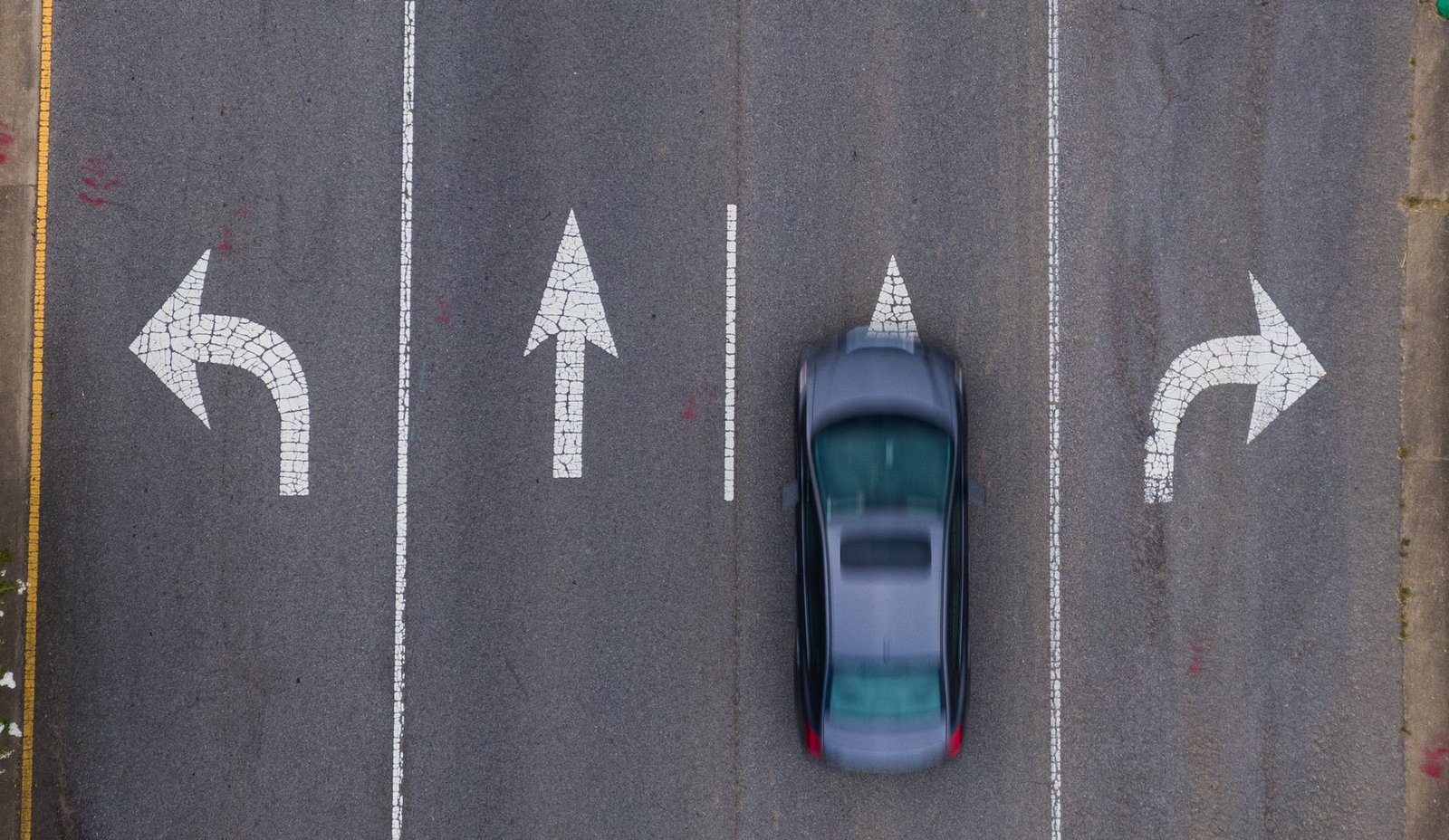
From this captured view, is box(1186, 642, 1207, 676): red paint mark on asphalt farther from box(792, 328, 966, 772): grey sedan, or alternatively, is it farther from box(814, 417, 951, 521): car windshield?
box(814, 417, 951, 521): car windshield

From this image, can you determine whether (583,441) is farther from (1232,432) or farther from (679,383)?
(1232,432)

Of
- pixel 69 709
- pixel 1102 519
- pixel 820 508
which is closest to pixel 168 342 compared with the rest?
A: pixel 69 709

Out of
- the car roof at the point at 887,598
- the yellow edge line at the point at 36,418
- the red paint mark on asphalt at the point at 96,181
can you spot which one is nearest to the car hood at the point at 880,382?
the car roof at the point at 887,598

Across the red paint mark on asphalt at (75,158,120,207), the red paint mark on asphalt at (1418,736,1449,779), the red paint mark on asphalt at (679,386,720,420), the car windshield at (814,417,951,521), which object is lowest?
the red paint mark on asphalt at (1418,736,1449,779)

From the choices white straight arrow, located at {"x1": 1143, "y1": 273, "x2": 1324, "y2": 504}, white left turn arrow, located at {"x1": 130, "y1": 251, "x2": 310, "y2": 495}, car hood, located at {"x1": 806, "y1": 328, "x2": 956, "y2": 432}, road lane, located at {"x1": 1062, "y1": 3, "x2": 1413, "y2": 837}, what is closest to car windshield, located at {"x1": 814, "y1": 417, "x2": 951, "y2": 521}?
car hood, located at {"x1": 806, "y1": 328, "x2": 956, "y2": 432}

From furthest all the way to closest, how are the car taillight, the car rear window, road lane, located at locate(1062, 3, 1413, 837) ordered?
1. road lane, located at locate(1062, 3, 1413, 837)
2. the car taillight
3. the car rear window
